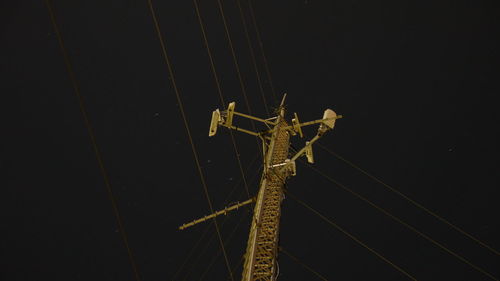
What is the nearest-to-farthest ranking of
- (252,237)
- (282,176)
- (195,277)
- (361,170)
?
1. (252,237)
2. (282,176)
3. (361,170)
4. (195,277)

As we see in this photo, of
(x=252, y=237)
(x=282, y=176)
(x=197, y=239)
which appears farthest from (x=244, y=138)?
(x=252, y=237)

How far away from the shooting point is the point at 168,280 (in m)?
18.1

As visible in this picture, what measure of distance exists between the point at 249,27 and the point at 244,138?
6192mm

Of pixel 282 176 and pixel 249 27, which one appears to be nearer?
pixel 282 176

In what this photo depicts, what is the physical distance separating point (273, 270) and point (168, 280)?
14.8 meters

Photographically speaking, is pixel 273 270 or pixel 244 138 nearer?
pixel 273 270

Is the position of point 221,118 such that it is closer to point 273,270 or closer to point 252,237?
point 252,237

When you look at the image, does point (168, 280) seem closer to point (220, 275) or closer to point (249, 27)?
point (220, 275)

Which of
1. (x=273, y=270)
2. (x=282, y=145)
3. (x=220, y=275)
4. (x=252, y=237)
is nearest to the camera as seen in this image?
(x=273, y=270)

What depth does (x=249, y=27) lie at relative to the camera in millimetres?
20094

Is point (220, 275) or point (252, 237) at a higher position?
point (252, 237)

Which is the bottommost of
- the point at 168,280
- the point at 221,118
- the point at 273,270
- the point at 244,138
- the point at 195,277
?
the point at 195,277

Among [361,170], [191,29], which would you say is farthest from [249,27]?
[361,170]

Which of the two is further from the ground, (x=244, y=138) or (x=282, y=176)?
(x=282, y=176)
